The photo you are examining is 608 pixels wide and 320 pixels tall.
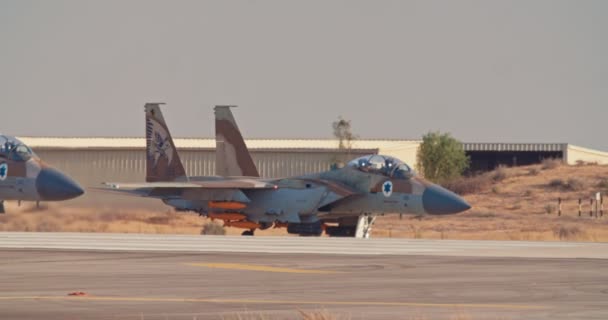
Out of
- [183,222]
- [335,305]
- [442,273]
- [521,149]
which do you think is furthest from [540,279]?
[521,149]

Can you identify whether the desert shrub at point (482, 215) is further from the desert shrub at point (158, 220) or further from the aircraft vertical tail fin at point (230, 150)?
the aircraft vertical tail fin at point (230, 150)

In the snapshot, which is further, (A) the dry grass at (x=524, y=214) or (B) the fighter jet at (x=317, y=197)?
(A) the dry grass at (x=524, y=214)

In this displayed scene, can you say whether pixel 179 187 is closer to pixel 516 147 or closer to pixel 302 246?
pixel 302 246

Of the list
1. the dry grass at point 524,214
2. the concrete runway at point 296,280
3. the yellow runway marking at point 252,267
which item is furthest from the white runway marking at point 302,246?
the dry grass at point 524,214

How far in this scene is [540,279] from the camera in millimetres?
20453

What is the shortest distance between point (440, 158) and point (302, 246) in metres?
53.3

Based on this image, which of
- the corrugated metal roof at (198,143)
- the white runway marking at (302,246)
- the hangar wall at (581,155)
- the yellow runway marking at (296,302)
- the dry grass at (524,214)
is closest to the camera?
the yellow runway marking at (296,302)

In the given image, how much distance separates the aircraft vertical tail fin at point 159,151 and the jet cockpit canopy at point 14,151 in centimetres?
760

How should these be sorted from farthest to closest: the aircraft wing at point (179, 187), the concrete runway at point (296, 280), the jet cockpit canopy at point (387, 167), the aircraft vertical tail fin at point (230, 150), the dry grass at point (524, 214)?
the dry grass at point (524, 214) → the aircraft vertical tail fin at point (230, 150) → the aircraft wing at point (179, 187) → the jet cockpit canopy at point (387, 167) → the concrete runway at point (296, 280)

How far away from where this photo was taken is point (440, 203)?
38.9 metres

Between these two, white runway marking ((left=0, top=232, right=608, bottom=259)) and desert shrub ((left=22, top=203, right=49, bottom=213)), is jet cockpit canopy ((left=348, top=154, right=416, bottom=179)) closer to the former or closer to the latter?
white runway marking ((left=0, top=232, right=608, bottom=259))

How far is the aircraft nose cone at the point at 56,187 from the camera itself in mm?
36875

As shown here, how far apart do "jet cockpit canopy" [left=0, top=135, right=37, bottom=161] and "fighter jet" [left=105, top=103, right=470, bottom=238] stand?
354 centimetres

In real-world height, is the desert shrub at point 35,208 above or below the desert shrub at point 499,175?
below
